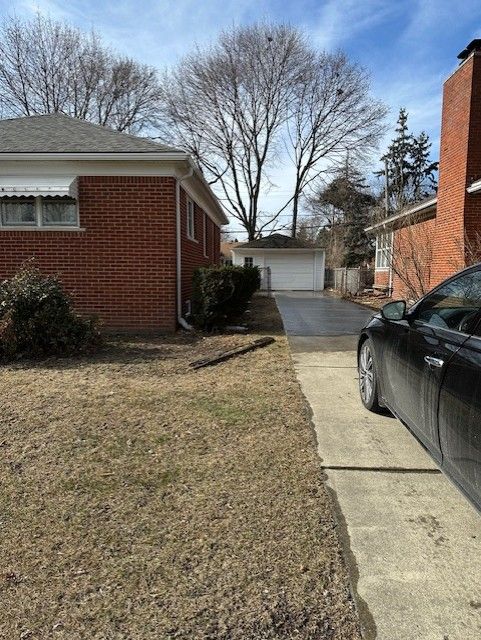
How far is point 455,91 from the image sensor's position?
38.9ft

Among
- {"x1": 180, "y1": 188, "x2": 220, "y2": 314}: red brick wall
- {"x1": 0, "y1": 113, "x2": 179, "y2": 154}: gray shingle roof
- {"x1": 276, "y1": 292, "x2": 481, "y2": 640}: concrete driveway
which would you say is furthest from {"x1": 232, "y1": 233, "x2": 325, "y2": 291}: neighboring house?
{"x1": 276, "y1": 292, "x2": 481, "y2": 640}: concrete driveway

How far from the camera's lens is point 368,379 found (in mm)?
4652

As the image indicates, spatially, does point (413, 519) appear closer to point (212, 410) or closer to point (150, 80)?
point (212, 410)

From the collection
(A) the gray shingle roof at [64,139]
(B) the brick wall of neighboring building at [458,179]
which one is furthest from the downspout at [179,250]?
(B) the brick wall of neighboring building at [458,179]

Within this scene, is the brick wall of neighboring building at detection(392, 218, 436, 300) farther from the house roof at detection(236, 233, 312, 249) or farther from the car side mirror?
the house roof at detection(236, 233, 312, 249)

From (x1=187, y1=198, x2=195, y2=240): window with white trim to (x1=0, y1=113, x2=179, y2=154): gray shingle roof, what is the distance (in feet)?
6.34

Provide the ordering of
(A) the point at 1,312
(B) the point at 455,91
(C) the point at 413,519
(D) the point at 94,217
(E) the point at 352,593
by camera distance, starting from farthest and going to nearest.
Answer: (B) the point at 455,91 < (D) the point at 94,217 < (A) the point at 1,312 < (C) the point at 413,519 < (E) the point at 352,593

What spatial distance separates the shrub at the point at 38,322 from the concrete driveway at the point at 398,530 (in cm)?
402

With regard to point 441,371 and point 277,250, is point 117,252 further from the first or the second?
point 277,250

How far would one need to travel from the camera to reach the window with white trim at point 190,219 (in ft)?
36.4

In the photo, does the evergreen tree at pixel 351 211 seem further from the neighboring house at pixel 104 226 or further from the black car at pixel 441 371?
the black car at pixel 441 371

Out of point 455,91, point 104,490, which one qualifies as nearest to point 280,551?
point 104,490

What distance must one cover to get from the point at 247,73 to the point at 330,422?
3147 centimetres

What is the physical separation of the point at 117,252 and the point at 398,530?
7541mm
